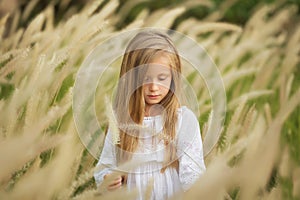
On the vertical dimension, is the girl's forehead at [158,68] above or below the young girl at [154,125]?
above

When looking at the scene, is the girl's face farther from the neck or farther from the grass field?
the grass field

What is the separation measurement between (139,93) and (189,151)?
0.12 metres

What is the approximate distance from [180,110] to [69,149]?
323 mm

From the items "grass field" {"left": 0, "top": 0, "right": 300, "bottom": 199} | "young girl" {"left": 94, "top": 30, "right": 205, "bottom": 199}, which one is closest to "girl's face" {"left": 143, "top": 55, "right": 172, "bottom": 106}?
"young girl" {"left": 94, "top": 30, "right": 205, "bottom": 199}

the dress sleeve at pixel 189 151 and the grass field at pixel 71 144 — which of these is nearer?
the grass field at pixel 71 144

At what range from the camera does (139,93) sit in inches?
45.7

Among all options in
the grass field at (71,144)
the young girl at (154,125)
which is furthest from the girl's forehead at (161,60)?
the grass field at (71,144)

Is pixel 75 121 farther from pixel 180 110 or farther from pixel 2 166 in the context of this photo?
pixel 2 166

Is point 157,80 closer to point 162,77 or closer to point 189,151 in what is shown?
point 162,77

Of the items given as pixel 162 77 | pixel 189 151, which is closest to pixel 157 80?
pixel 162 77

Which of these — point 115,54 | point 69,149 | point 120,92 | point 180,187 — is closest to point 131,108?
point 120,92

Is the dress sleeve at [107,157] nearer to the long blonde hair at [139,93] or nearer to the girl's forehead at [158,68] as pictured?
the long blonde hair at [139,93]

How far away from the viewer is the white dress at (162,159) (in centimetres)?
115

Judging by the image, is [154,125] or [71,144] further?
[154,125]
